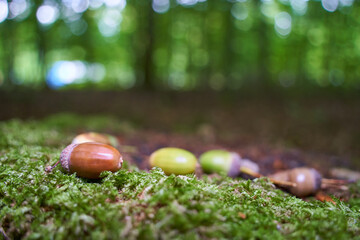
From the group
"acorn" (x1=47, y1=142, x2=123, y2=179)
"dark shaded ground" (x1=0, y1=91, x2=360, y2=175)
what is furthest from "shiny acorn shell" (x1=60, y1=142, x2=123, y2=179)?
"dark shaded ground" (x1=0, y1=91, x2=360, y2=175)

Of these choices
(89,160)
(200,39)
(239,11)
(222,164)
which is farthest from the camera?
(200,39)

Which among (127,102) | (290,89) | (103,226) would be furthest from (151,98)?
(103,226)

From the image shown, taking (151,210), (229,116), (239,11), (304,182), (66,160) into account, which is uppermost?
(239,11)

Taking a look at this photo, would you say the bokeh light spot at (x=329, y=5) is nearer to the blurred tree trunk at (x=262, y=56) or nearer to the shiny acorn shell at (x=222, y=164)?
the blurred tree trunk at (x=262, y=56)

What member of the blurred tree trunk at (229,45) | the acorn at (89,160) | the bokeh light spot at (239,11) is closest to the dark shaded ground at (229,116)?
the blurred tree trunk at (229,45)

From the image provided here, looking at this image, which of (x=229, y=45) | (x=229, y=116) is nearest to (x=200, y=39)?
(x=229, y=45)

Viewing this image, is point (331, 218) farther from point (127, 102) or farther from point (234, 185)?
point (127, 102)

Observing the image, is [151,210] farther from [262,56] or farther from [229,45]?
[262,56]
